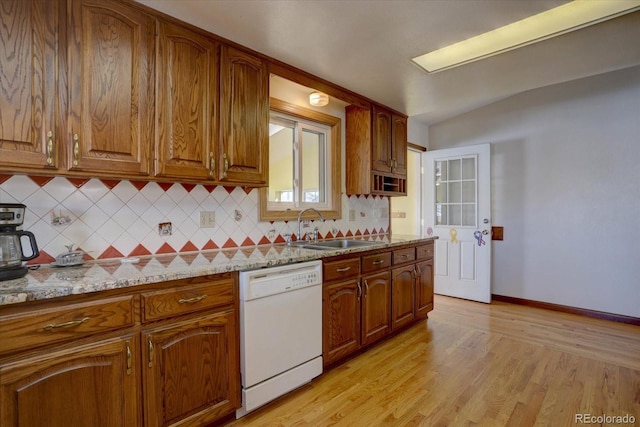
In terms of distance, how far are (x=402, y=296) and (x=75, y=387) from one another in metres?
2.44

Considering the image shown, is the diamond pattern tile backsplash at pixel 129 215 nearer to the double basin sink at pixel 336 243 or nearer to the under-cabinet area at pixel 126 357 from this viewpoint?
the double basin sink at pixel 336 243

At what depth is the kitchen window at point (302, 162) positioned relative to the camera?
2.93 m

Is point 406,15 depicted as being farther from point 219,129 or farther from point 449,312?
point 449,312

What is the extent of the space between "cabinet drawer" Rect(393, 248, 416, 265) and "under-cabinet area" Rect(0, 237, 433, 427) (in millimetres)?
956

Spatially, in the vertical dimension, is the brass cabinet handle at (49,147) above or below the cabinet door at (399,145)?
below

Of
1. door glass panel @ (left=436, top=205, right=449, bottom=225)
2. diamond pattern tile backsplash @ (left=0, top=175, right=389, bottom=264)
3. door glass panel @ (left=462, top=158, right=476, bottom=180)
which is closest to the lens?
diamond pattern tile backsplash @ (left=0, top=175, right=389, bottom=264)

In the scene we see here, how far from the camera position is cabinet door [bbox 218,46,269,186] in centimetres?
203

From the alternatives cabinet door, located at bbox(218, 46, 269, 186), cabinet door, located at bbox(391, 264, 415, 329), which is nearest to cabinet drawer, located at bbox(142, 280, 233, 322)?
cabinet door, located at bbox(218, 46, 269, 186)

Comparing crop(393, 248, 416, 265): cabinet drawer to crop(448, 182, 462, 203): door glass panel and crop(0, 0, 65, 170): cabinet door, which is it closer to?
crop(448, 182, 462, 203): door glass panel

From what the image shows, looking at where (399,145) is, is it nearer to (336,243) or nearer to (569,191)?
(336,243)

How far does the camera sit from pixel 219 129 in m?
2.00

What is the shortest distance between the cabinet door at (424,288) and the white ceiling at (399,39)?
1.71 metres
